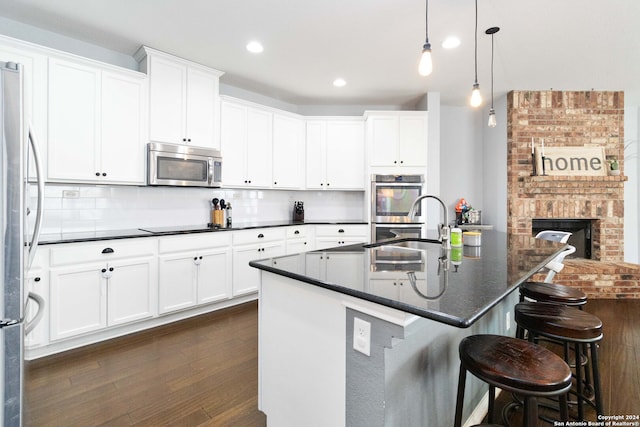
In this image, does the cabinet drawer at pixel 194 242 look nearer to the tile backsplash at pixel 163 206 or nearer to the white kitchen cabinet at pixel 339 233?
the tile backsplash at pixel 163 206

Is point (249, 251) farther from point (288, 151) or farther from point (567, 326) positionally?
point (567, 326)

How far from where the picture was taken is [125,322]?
108 inches

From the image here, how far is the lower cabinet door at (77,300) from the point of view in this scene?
2387 millimetres

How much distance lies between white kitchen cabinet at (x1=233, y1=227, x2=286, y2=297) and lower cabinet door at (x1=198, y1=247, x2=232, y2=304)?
0.29 feet

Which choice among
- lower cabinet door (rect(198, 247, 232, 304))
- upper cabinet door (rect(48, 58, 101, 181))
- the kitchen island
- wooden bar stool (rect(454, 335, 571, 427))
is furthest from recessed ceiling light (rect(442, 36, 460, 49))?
upper cabinet door (rect(48, 58, 101, 181))

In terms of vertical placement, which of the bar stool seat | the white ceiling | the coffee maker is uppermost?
the white ceiling

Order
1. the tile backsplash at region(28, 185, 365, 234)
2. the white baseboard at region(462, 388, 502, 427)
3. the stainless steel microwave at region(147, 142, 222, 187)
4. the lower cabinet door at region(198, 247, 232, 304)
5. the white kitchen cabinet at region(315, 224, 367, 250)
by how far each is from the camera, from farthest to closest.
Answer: the white kitchen cabinet at region(315, 224, 367, 250), the lower cabinet door at region(198, 247, 232, 304), the stainless steel microwave at region(147, 142, 222, 187), the tile backsplash at region(28, 185, 365, 234), the white baseboard at region(462, 388, 502, 427)

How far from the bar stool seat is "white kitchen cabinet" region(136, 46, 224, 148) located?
3.28m

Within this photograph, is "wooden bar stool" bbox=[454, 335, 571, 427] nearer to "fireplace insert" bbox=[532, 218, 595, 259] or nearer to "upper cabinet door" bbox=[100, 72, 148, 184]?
"upper cabinet door" bbox=[100, 72, 148, 184]

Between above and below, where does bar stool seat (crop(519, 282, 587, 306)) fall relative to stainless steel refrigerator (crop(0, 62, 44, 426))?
below

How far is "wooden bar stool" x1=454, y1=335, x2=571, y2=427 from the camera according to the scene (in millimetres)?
1042

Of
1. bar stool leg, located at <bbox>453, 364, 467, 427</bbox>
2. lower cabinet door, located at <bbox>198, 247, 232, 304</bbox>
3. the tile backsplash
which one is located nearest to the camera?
bar stool leg, located at <bbox>453, 364, 467, 427</bbox>

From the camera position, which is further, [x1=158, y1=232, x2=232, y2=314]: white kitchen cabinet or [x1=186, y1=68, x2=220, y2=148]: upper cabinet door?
[x1=186, y1=68, x2=220, y2=148]: upper cabinet door

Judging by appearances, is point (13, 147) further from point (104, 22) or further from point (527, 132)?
point (527, 132)
